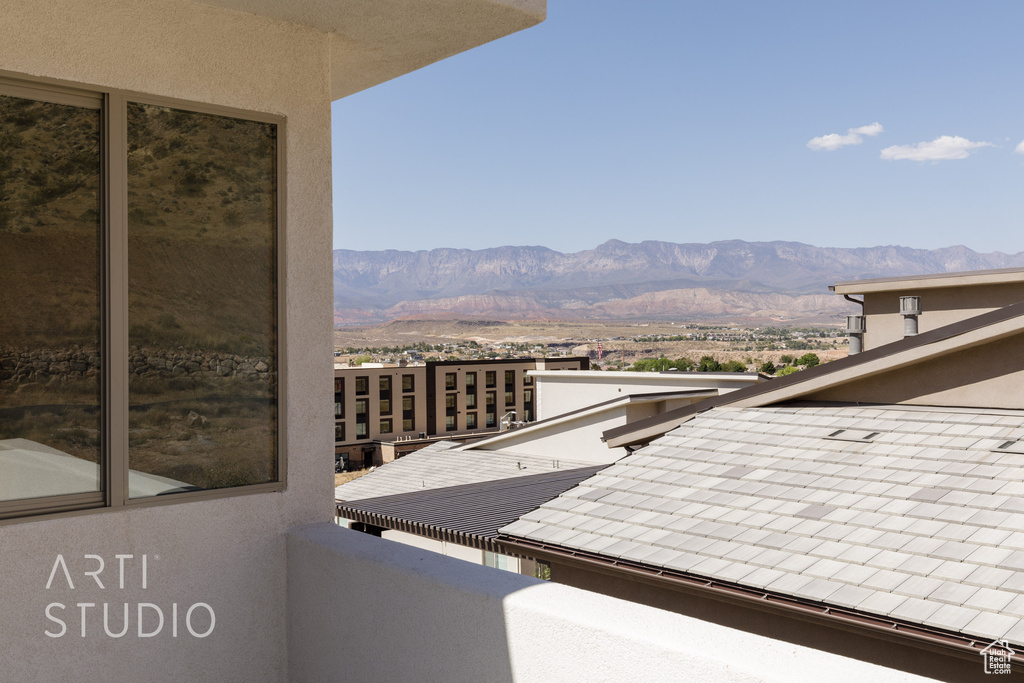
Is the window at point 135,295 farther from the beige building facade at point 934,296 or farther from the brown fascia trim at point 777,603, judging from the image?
the beige building facade at point 934,296

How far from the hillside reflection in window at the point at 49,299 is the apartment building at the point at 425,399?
61.6 metres

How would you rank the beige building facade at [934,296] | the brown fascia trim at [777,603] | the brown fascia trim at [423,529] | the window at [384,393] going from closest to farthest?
the brown fascia trim at [777,603] → the brown fascia trim at [423,529] → the beige building facade at [934,296] → the window at [384,393]

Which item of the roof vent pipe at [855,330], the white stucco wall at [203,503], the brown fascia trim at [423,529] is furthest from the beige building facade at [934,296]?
the white stucco wall at [203,503]

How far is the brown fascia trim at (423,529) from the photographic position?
8.70m

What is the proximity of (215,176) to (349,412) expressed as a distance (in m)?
62.6

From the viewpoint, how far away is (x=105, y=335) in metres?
2.70

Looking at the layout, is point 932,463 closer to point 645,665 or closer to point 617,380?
point 645,665

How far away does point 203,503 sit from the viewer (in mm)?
2902

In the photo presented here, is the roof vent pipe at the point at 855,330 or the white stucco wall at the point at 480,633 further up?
the roof vent pipe at the point at 855,330

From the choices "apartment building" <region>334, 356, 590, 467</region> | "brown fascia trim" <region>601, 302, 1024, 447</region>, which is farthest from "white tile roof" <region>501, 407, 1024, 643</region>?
"apartment building" <region>334, 356, 590, 467</region>

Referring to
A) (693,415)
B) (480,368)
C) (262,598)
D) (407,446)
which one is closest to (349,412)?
(407,446)

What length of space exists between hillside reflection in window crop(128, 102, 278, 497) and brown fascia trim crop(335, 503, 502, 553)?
17.7 feet

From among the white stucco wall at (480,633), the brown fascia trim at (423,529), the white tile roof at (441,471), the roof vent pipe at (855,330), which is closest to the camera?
the white stucco wall at (480,633)

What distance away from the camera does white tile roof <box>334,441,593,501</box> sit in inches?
555
